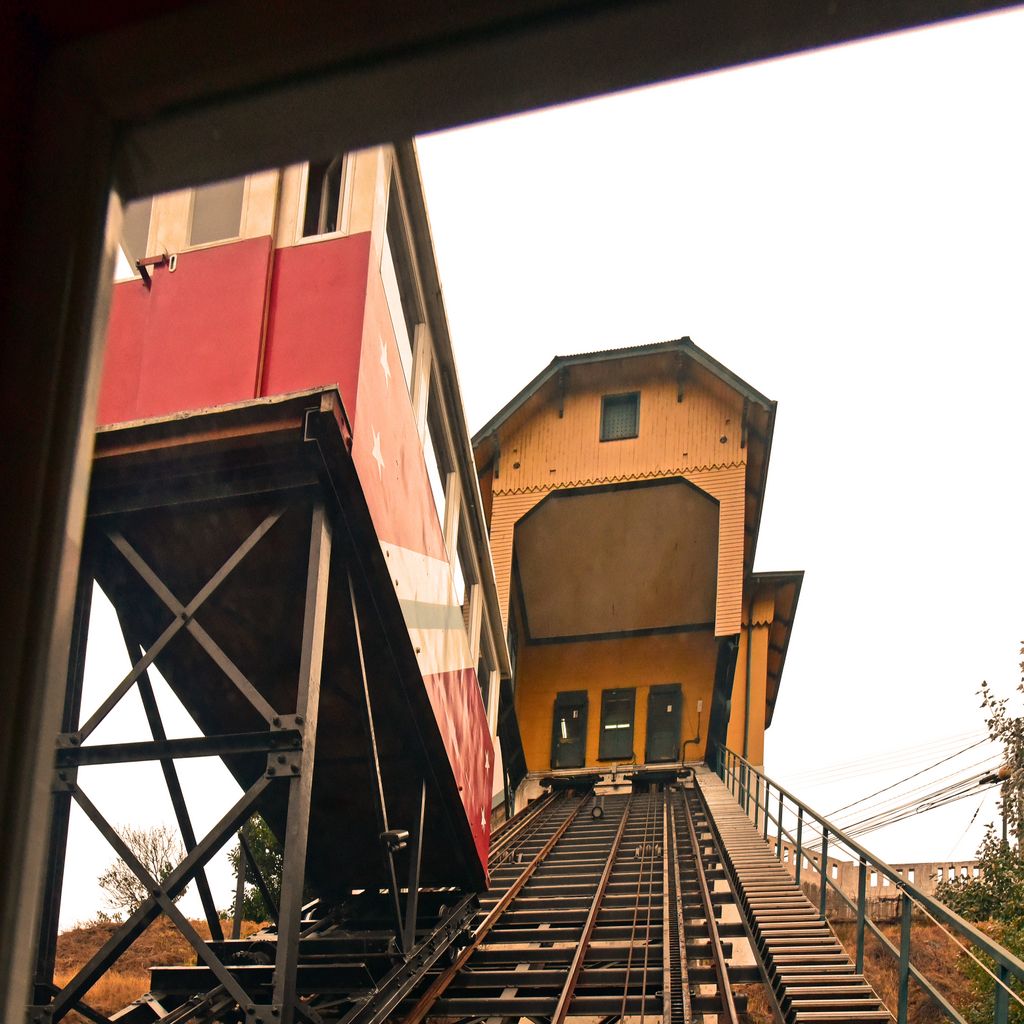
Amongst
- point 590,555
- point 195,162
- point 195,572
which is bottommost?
point 195,162

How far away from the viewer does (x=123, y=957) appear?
1719 cm

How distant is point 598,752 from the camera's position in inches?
909

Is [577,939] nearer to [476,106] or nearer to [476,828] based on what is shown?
[476,828]

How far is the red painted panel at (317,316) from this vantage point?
5.98 metres

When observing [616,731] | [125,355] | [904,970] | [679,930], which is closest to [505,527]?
[616,731]

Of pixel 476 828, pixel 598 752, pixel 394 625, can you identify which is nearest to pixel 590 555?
pixel 598 752

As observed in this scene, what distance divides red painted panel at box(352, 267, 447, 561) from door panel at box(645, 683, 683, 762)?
15.8m

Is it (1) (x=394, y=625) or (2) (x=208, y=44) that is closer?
(2) (x=208, y=44)

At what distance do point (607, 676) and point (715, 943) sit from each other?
634 inches

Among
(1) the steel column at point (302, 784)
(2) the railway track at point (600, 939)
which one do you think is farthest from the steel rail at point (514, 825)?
(1) the steel column at point (302, 784)

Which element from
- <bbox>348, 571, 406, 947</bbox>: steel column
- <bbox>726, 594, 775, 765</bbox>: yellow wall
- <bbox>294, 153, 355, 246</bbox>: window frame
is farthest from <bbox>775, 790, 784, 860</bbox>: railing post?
<bbox>726, 594, 775, 765</bbox>: yellow wall

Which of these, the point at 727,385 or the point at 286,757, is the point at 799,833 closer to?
the point at 286,757

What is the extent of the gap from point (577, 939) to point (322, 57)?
8.18 metres

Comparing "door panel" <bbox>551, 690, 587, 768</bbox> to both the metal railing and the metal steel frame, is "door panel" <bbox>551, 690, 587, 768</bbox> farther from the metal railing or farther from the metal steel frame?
the metal steel frame
